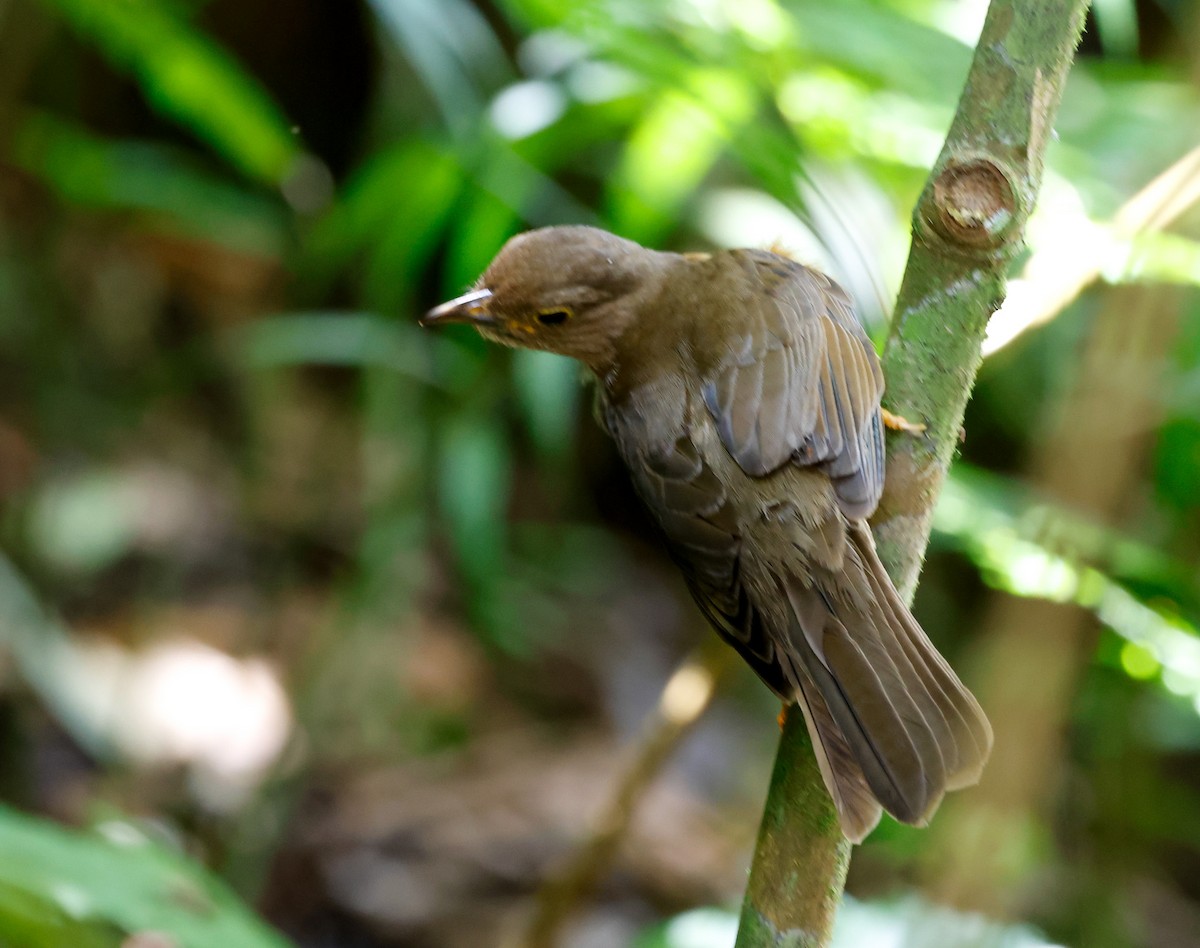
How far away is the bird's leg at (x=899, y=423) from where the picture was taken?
2.01 meters

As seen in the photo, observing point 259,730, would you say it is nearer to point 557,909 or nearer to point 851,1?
point 557,909

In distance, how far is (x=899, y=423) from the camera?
2.04 m

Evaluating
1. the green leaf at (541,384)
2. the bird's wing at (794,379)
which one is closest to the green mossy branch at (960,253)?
the bird's wing at (794,379)

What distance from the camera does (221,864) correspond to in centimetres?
435

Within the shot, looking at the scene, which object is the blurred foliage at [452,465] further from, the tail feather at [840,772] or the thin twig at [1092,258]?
the tail feather at [840,772]

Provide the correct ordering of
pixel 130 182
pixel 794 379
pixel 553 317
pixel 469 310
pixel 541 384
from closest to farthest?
pixel 794 379, pixel 469 310, pixel 553 317, pixel 541 384, pixel 130 182

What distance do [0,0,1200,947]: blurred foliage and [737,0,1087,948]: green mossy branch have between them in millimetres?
261

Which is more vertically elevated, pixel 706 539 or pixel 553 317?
pixel 553 317

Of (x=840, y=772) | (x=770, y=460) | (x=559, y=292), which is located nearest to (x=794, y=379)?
(x=770, y=460)

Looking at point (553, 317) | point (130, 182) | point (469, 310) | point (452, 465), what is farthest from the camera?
point (130, 182)

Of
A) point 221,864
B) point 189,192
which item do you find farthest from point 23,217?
point 221,864

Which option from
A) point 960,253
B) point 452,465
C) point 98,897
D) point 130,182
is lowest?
point 98,897

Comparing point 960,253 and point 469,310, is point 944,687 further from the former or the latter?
point 469,310

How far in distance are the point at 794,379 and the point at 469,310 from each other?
2.22ft
